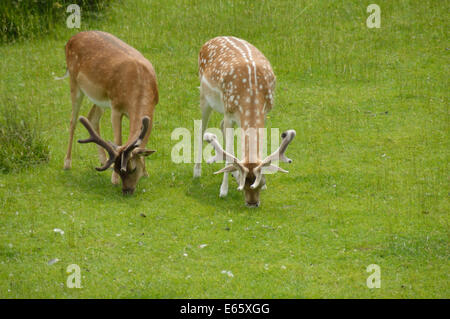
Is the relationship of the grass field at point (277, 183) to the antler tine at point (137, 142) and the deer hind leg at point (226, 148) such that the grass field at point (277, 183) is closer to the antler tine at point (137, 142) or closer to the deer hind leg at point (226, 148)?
the deer hind leg at point (226, 148)

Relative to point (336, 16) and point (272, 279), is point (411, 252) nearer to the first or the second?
point (272, 279)

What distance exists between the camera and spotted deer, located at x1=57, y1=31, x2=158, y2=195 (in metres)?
8.88

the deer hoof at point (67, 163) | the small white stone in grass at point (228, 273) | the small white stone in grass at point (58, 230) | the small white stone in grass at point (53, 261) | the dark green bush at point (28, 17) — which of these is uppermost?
the dark green bush at point (28, 17)

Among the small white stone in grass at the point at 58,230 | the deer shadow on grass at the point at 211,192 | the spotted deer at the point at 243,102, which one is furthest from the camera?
the deer shadow on grass at the point at 211,192

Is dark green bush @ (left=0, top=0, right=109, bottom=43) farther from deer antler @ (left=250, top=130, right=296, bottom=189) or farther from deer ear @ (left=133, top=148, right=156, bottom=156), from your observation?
deer antler @ (left=250, top=130, right=296, bottom=189)

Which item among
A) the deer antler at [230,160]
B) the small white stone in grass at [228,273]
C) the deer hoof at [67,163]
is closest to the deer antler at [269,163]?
the deer antler at [230,160]

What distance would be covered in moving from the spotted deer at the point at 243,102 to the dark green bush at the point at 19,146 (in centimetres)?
257

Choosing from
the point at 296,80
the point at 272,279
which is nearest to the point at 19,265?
the point at 272,279

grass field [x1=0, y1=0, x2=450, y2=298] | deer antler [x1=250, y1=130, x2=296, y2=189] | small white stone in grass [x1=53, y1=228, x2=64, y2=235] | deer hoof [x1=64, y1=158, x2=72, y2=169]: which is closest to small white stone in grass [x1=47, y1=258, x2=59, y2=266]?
grass field [x1=0, y1=0, x2=450, y2=298]

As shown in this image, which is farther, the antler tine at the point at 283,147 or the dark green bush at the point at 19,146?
the dark green bush at the point at 19,146

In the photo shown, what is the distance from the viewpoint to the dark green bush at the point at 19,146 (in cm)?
1020

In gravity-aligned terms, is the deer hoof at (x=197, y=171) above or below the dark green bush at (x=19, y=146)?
below

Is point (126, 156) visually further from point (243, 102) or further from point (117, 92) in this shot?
point (243, 102)

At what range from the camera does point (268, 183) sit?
9883mm
